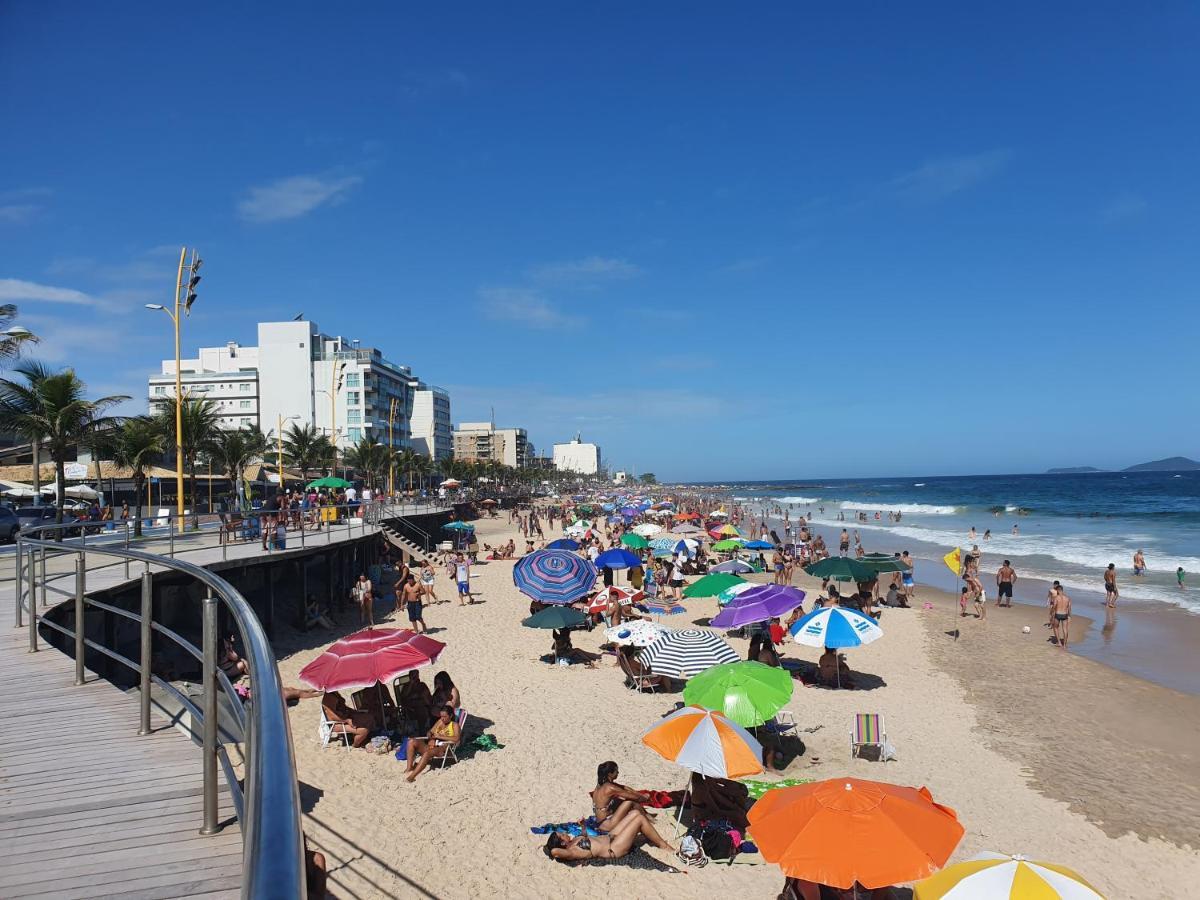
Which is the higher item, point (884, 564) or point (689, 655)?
point (884, 564)

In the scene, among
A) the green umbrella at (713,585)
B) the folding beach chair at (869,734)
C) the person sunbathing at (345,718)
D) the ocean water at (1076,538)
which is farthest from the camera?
the ocean water at (1076,538)

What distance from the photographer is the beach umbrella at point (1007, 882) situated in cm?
477

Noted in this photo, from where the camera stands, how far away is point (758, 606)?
14289 millimetres

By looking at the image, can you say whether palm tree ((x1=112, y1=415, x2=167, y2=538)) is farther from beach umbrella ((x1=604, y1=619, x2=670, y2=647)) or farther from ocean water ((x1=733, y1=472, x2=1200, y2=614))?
ocean water ((x1=733, y1=472, x2=1200, y2=614))

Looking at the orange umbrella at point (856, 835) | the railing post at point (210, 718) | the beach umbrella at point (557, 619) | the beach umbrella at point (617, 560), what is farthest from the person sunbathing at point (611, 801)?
the beach umbrella at point (617, 560)

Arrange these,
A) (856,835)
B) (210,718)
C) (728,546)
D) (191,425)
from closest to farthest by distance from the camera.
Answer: (210,718)
(856,835)
(728,546)
(191,425)

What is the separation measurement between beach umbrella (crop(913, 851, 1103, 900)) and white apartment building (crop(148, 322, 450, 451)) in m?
76.4

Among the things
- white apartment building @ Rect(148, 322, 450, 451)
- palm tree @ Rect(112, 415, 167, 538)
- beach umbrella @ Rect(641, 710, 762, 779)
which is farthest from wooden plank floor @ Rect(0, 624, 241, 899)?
white apartment building @ Rect(148, 322, 450, 451)

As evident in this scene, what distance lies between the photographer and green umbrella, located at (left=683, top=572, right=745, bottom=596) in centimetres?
1653

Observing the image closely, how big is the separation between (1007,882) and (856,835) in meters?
0.94

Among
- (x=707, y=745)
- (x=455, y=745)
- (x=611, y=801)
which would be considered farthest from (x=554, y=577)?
(x=707, y=745)

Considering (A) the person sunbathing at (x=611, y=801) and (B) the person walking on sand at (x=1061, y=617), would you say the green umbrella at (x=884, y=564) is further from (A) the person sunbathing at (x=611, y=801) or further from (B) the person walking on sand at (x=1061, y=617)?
(A) the person sunbathing at (x=611, y=801)

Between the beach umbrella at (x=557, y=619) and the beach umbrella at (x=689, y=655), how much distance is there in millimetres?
2773

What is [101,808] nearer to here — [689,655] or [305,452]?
[689,655]
